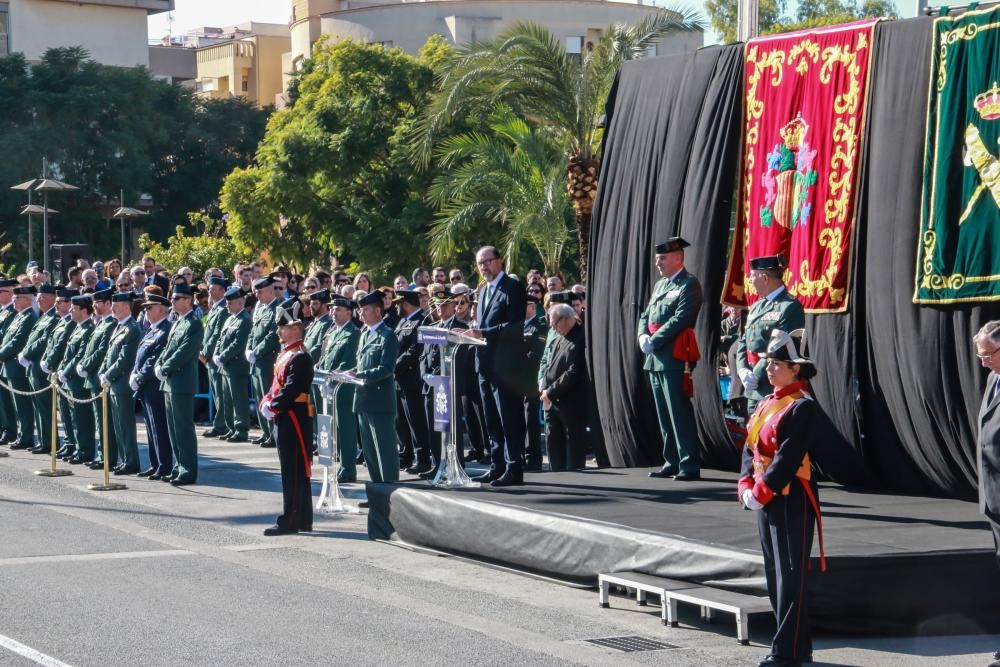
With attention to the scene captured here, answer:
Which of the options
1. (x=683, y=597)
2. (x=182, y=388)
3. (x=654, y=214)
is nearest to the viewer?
(x=683, y=597)

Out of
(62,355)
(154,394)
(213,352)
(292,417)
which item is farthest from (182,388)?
(213,352)

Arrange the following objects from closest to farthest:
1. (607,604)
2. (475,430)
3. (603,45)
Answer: (607,604), (475,430), (603,45)

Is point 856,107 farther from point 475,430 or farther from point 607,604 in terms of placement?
point 475,430

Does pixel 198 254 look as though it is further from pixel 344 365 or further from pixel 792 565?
pixel 792 565

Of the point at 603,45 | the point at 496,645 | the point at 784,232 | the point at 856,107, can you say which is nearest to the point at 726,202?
the point at 784,232

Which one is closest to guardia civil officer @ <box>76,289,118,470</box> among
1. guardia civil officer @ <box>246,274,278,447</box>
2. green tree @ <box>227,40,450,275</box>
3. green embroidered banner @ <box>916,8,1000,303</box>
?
guardia civil officer @ <box>246,274,278,447</box>

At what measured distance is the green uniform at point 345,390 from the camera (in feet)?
43.9

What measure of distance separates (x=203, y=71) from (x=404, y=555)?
71681 mm

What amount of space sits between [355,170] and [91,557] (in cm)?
2553

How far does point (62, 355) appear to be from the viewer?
16.3 m

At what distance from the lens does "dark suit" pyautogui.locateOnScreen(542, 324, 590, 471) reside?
508 inches

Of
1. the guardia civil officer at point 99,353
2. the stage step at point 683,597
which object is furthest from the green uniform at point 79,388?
the stage step at point 683,597

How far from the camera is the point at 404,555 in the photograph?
1048cm

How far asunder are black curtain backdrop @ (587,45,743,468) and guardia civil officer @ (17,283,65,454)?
23.6ft
